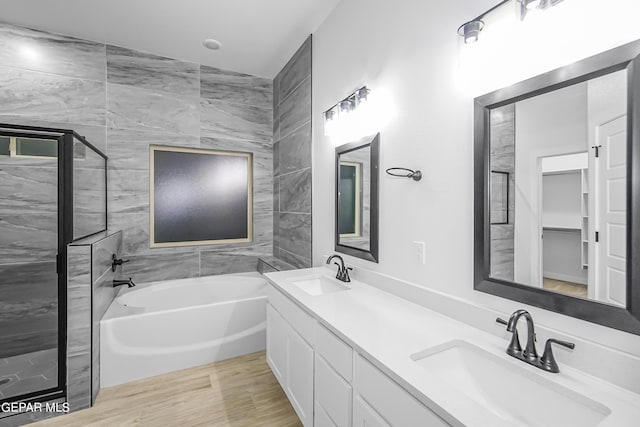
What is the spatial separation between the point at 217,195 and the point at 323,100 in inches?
66.2

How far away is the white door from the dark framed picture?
125 inches

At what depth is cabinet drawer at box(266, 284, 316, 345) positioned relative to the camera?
1.48 m

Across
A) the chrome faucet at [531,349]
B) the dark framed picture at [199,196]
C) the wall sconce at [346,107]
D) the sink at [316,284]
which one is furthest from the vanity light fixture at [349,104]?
the dark framed picture at [199,196]

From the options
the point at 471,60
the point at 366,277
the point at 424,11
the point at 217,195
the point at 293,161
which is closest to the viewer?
the point at 471,60

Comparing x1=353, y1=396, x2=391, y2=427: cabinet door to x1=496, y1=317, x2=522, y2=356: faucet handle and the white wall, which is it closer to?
x1=496, y1=317, x2=522, y2=356: faucet handle

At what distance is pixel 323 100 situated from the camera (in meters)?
2.49

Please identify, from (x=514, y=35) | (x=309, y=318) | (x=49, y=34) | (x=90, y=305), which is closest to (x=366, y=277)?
(x=309, y=318)

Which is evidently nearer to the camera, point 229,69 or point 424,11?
point 424,11

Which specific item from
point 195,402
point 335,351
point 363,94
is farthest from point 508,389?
point 195,402

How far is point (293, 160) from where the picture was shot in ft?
9.95

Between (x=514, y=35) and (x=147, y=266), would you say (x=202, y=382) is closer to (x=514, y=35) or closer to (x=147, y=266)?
(x=147, y=266)

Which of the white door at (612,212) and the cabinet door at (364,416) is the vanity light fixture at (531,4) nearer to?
the white door at (612,212)

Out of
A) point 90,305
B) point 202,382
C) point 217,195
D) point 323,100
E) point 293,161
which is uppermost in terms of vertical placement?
point 323,100

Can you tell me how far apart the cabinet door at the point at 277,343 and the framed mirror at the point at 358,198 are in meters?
0.67
